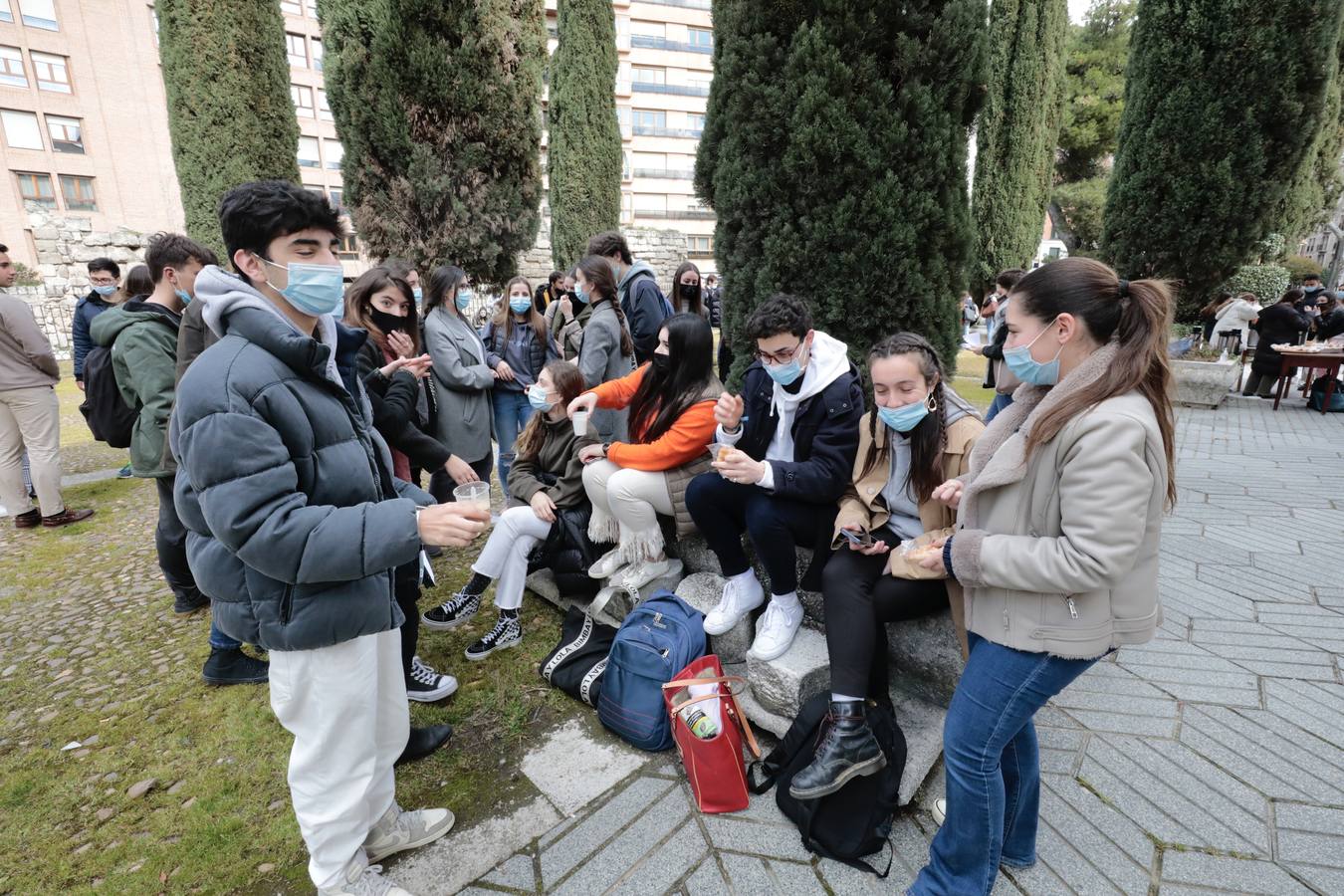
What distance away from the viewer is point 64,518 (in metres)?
5.59

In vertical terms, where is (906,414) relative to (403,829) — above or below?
above

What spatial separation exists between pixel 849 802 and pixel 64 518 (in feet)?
23.3

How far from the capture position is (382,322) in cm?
399

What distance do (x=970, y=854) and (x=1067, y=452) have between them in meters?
1.22

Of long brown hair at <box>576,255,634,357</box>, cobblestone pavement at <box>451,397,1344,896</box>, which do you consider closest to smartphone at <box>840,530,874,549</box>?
cobblestone pavement at <box>451,397,1344,896</box>

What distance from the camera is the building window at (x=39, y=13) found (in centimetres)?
2439

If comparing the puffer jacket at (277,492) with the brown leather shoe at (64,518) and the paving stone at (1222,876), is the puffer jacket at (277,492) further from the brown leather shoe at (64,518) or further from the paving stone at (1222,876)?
the brown leather shoe at (64,518)

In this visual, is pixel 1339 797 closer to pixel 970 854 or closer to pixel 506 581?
pixel 970 854

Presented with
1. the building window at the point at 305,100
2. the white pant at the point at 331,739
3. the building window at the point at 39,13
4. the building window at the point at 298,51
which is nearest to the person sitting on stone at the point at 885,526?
the white pant at the point at 331,739

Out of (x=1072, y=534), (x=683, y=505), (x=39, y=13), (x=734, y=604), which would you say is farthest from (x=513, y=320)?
(x=39, y=13)

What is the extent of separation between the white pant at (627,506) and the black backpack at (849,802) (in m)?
1.35

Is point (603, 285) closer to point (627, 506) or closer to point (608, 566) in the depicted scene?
point (627, 506)

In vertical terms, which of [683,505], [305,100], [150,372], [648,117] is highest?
[648,117]

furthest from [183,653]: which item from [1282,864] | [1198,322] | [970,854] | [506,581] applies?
[1198,322]
